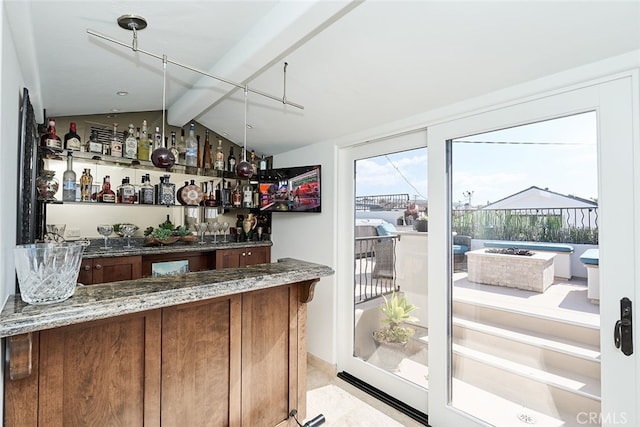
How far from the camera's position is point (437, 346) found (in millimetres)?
2447

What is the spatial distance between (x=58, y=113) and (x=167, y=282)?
2.56m

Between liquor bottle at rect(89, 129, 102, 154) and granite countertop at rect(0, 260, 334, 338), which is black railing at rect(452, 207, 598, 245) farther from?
liquor bottle at rect(89, 129, 102, 154)

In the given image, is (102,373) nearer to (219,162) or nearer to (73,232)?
(73,232)

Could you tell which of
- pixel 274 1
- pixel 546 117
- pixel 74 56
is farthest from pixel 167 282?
pixel 546 117

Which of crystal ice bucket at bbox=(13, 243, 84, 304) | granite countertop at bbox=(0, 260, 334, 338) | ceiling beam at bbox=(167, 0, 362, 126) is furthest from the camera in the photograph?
ceiling beam at bbox=(167, 0, 362, 126)

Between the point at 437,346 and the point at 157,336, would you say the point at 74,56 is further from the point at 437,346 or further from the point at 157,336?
the point at 437,346

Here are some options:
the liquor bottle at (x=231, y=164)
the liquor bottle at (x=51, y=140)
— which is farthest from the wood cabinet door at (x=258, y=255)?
the liquor bottle at (x=51, y=140)

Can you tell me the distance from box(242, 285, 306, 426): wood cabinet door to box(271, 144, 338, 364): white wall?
4.26ft

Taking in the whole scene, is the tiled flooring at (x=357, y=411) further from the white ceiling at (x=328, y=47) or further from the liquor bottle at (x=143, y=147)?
the liquor bottle at (x=143, y=147)

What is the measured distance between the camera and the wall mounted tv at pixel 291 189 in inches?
135

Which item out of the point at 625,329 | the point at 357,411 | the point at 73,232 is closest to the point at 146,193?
the point at 73,232

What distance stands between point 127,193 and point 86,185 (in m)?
0.34

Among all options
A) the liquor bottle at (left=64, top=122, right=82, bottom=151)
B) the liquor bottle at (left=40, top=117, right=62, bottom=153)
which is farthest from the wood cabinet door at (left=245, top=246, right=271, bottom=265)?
the liquor bottle at (left=40, top=117, right=62, bottom=153)

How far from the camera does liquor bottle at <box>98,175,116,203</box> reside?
3.06m
